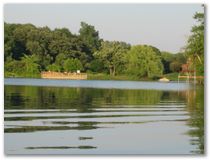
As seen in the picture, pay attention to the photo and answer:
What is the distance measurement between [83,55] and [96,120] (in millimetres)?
1108

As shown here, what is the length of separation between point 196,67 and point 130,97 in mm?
2634

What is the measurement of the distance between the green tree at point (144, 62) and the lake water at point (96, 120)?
0.29 metres

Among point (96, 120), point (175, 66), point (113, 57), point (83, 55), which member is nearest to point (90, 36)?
point (83, 55)

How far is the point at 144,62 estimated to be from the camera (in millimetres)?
7516

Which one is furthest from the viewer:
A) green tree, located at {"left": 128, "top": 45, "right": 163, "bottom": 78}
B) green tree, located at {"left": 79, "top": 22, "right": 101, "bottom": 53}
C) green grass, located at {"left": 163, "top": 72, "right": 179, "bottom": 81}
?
green grass, located at {"left": 163, "top": 72, "right": 179, "bottom": 81}

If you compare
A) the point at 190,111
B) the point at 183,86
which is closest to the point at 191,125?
the point at 183,86

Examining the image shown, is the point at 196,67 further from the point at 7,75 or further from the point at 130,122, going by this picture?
the point at 7,75

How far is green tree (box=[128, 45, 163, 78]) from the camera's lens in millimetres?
7328

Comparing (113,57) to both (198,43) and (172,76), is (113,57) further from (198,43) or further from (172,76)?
(198,43)

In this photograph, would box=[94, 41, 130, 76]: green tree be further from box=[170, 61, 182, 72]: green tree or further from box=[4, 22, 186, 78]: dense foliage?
box=[170, 61, 182, 72]: green tree

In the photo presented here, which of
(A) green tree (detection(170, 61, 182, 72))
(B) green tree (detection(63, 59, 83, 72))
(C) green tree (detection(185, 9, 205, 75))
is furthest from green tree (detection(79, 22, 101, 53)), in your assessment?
(C) green tree (detection(185, 9, 205, 75))

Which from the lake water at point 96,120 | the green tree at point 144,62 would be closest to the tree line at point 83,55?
the green tree at point 144,62

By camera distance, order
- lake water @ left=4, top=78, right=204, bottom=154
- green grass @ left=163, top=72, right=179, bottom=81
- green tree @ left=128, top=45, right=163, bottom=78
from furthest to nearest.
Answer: green grass @ left=163, top=72, right=179, bottom=81 < green tree @ left=128, top=45, right=163, bottom=78 < lake water @ left=4, top=78, right=204, bottom=154

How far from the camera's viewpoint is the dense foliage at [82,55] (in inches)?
284
